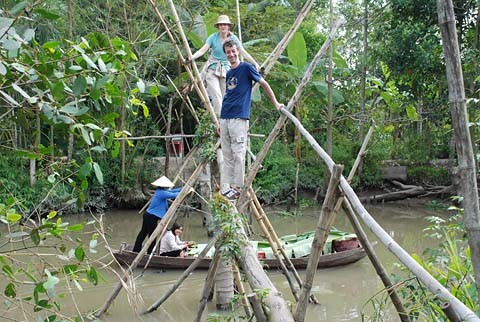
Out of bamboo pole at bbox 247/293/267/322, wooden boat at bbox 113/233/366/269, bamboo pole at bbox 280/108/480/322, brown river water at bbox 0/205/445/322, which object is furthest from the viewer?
wooden boat at bbox 113/233/366/269

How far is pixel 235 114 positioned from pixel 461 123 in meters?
2.72

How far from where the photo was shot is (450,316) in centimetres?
164

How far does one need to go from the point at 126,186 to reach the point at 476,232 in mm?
10188

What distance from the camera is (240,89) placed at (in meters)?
4.04

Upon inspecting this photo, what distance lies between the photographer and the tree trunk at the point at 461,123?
1.46 m

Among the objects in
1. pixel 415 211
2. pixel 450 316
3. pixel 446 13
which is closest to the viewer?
pixel 446 13

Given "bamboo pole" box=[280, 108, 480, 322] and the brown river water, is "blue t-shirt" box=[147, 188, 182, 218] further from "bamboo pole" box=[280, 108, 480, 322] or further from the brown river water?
"bamboo pole" box=[280, 108, 480, 322]

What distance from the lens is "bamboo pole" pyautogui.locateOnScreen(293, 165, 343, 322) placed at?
8.90 feet

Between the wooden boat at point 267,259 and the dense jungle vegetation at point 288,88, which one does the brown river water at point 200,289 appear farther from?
the dense jungle vegetation at point 288,88

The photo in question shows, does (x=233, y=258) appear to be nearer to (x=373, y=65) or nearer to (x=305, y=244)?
(x=305, y=244)

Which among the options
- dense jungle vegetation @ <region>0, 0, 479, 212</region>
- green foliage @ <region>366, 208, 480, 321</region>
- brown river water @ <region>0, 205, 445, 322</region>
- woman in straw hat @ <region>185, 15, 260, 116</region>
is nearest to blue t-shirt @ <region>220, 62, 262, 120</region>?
woman in straw hat @ <region>185, 15, 260, 116</region>

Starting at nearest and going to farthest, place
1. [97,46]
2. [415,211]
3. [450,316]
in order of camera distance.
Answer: [450,316]
[97,46]
[415,211]

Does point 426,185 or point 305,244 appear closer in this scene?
point 305,244

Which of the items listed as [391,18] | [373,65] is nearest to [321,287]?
[391,18]
